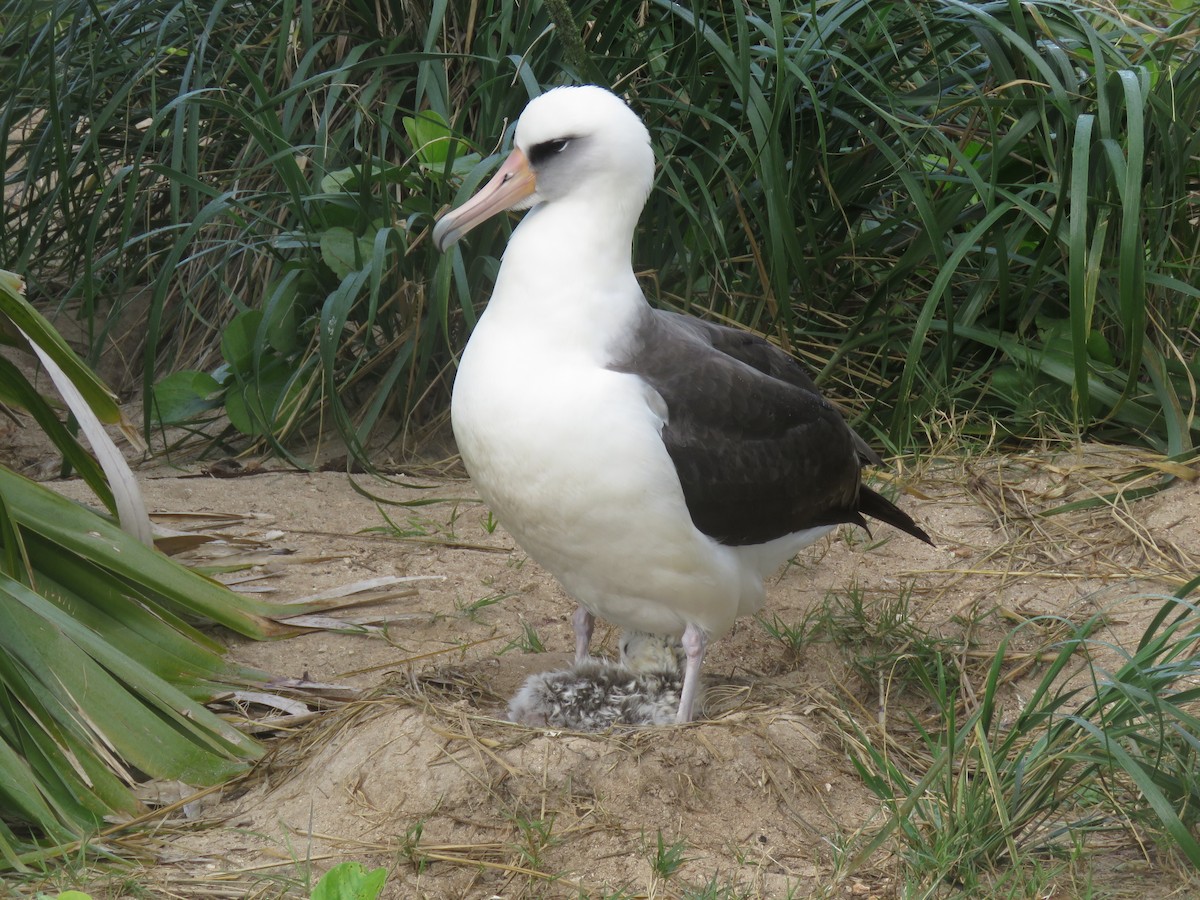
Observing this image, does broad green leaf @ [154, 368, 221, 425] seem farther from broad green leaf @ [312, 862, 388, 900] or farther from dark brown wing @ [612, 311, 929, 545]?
broad green leaf @ [312, 862, 388, 900]

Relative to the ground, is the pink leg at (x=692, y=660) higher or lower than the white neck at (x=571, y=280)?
lower

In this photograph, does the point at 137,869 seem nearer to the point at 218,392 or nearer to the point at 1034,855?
the point at 1034,855

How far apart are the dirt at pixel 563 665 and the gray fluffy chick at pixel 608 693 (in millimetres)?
108

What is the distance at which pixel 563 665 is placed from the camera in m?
3.67

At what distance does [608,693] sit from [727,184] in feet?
6.88

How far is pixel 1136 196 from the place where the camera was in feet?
13.1

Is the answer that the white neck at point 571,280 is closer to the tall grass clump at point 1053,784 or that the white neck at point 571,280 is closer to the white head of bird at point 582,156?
the white head of bird at point 582,156

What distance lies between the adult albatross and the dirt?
0.36 meters

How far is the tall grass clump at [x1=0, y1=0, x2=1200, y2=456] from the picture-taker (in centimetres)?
435

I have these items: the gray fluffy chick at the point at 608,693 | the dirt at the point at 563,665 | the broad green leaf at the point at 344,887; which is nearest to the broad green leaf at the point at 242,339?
the dirt at the point at 563,665

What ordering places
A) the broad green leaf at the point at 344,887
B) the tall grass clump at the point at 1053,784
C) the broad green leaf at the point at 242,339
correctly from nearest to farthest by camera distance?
the broad green leaf at the point at 344,887, the tall grass clump at the point at 1053,784, the broad green leaf at the point at 242,339

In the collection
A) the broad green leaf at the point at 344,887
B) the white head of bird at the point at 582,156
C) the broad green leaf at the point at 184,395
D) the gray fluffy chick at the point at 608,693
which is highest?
the white head of bird at the point at 582,156

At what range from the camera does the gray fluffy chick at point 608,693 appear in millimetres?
3211

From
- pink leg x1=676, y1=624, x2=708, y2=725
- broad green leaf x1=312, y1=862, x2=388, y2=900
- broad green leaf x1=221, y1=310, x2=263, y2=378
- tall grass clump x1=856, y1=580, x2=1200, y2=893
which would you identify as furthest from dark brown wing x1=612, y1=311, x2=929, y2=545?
broad green leaf x1=221, y1=310, x2=263, y2=378
